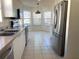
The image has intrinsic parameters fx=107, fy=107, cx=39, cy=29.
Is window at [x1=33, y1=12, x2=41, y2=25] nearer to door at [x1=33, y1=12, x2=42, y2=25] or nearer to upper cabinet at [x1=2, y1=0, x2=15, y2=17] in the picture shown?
door at [x1=33, y1=12, x2=42, y2=25]

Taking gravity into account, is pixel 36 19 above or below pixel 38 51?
above

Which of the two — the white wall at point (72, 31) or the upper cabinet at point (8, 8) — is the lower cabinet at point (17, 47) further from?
the white wall at point (72, 31)

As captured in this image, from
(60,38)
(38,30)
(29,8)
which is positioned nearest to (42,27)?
(38,30)

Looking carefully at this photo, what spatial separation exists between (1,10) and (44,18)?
821 centimetres

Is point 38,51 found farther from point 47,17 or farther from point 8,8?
point 47,17

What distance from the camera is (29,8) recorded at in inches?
460

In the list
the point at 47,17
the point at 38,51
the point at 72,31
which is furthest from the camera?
the point at 47,17

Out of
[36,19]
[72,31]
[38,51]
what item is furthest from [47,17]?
[72,31]

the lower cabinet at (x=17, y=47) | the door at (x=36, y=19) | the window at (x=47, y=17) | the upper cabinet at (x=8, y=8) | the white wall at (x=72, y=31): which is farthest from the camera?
the door at (x=36, y=19)

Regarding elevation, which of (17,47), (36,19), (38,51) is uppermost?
(36,19)

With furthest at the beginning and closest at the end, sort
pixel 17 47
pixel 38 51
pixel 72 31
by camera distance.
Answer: pixel 38 51, pixel 72 31, pixel 17 47

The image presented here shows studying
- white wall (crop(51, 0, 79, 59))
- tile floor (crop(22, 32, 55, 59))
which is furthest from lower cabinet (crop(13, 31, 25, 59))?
white wall (crop(51, 0, 79, 59))

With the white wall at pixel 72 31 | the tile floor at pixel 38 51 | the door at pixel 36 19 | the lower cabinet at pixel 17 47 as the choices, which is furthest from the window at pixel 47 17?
the lower cabinet at pixel 17 47

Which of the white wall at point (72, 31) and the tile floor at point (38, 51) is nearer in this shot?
the white wall at point (72, 31)
